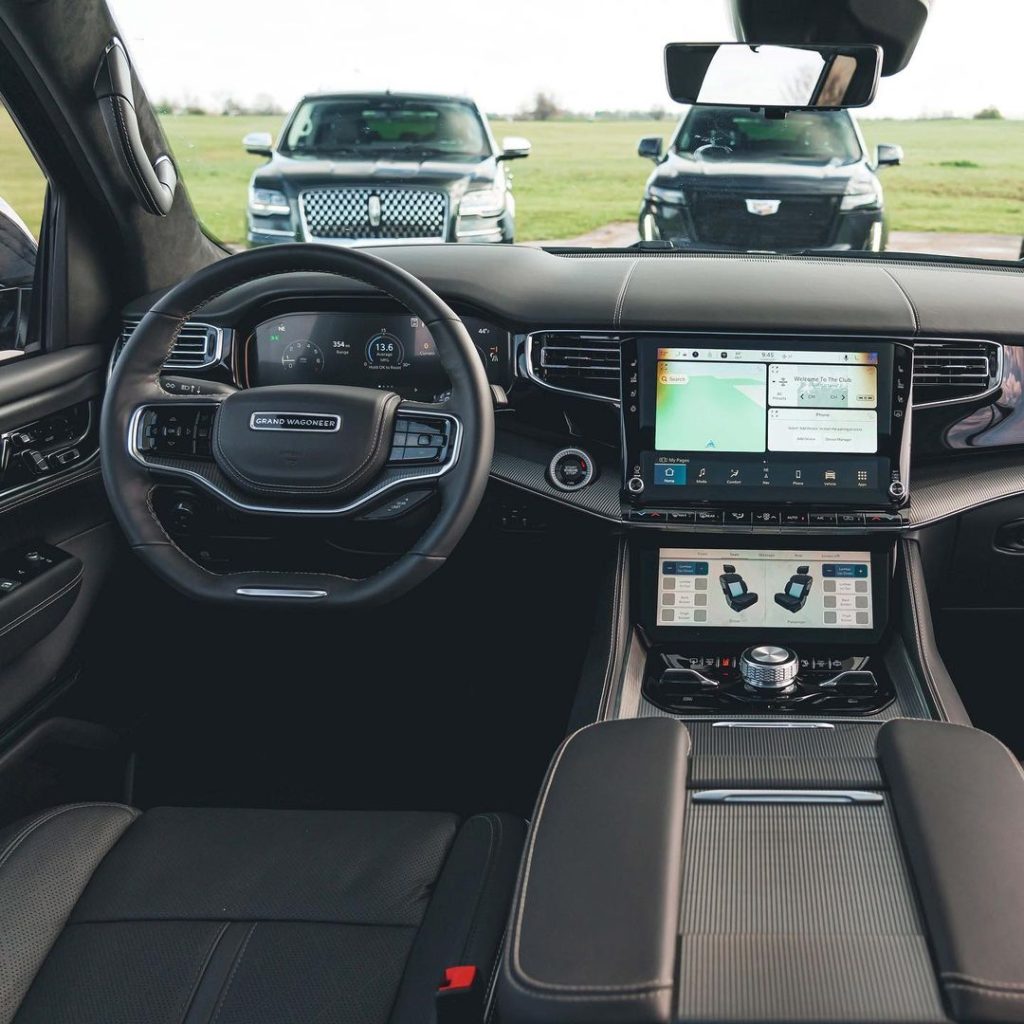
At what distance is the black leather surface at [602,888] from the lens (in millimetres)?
1169

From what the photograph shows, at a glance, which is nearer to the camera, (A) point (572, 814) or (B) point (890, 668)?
(A) point (572, 814)

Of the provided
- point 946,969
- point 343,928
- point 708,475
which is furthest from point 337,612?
point 946,969

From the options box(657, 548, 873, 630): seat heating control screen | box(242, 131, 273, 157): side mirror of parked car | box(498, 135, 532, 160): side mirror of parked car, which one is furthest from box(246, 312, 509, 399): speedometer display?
box(498, 135, 532, 160): side mirror of parked car

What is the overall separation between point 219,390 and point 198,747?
1159mm

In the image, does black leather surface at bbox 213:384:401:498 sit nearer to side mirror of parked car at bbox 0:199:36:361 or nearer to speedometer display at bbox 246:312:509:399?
speedometer display at bbox 246:312:509:399

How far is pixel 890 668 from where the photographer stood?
2.37 m

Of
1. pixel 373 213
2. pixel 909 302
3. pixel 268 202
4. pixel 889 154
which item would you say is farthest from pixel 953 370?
pixel 268 202

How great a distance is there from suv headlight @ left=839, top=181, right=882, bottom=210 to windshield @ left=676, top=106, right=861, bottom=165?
1.15 ft

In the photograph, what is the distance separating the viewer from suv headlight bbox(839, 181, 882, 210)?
698 cm

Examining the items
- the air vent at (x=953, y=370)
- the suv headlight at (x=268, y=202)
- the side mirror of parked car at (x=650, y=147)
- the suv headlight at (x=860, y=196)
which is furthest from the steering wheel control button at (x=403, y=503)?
the suv headlight at (x=268, y=202)

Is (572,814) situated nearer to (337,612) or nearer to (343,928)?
(343,928)

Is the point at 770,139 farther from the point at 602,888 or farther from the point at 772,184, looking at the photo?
the point at 602,888

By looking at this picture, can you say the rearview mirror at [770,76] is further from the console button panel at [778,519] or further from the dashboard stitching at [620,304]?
the console button panel at [778,519]

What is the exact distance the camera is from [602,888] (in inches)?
51.8
